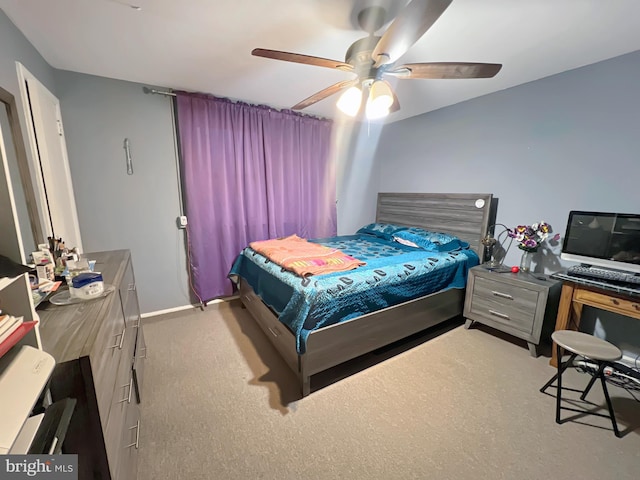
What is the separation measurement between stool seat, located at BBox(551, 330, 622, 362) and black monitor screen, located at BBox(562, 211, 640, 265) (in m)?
0.71

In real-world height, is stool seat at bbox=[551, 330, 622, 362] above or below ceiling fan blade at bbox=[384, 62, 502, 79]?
below

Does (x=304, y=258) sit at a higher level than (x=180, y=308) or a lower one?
higher

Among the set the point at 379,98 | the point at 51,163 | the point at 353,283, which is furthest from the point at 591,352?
the point at 51,163

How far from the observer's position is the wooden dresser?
0.79m

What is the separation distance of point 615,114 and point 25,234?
4.12 metres

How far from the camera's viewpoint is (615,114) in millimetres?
2072

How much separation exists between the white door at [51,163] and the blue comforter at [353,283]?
1.44 metres

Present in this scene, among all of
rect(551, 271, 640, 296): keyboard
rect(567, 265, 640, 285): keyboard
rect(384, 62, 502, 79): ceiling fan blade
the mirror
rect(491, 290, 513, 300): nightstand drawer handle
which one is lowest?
rect(491, 290, 513, 300): nightstand drawer handle

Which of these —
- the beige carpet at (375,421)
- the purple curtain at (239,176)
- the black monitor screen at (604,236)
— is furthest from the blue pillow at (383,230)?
the black monitor screen at (604,236)

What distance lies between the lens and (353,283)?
196 centimetres

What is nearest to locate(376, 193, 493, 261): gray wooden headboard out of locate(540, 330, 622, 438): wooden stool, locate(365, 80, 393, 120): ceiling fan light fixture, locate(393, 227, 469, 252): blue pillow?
locate(393, 227, 469, 252): blue pillow

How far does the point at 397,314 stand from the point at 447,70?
5.66ft

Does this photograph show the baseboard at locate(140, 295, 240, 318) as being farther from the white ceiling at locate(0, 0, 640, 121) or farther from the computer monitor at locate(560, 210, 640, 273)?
the computer monitor at locate(560, 210, 640, 273)

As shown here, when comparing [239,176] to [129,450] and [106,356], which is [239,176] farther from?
[129,450]
